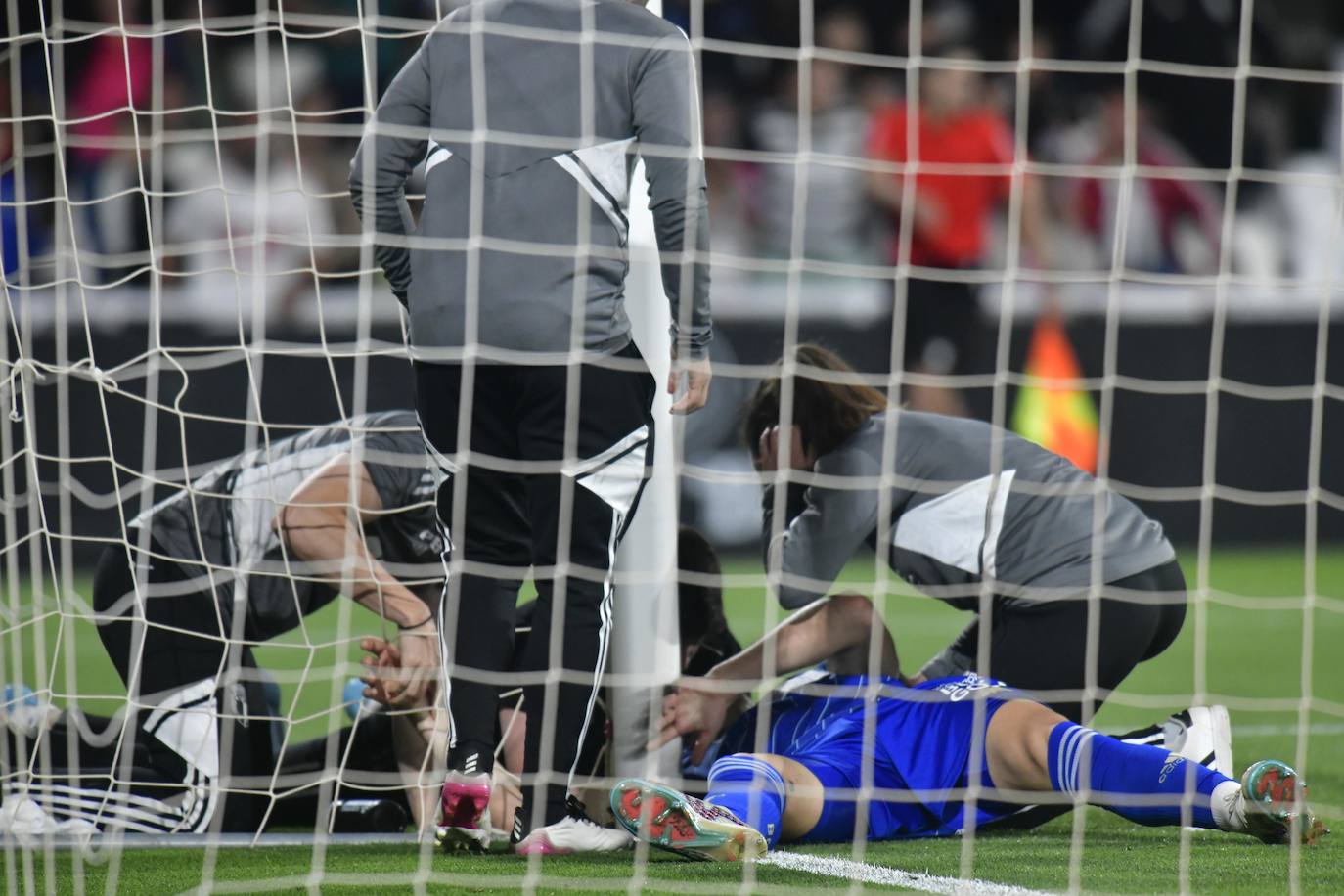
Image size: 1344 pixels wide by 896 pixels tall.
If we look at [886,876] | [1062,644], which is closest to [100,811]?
[886,876]

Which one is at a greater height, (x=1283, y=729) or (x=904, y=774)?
(x=904, y=774)

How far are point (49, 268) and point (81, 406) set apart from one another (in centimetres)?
56

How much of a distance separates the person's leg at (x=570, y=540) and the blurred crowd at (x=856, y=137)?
3049 millimetres

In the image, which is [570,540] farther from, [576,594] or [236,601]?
[236,601]

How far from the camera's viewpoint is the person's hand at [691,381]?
2840mm

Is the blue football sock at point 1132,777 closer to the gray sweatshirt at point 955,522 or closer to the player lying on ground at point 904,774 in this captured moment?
the player lying on ground at point 904,774

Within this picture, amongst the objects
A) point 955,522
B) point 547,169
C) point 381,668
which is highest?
point 547,169

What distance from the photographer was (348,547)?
3.11 meters

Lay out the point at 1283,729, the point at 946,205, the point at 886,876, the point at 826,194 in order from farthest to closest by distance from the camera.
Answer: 1. the point at 826,194
2. the point at 946,205
3. the point at 1283,729
4. the point at 886,876

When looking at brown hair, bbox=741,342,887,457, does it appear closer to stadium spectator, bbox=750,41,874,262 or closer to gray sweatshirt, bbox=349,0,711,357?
gray sweatshirt, bbox=349,0,711,357

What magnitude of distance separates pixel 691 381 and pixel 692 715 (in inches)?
25.8

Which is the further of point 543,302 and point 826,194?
point 826,194

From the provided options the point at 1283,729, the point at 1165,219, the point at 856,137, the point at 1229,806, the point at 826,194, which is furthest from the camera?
the point at 1165,219

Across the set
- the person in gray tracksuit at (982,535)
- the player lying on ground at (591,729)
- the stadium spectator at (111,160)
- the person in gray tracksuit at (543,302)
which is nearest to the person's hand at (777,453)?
the person in gray tracksuit at (982,535)
